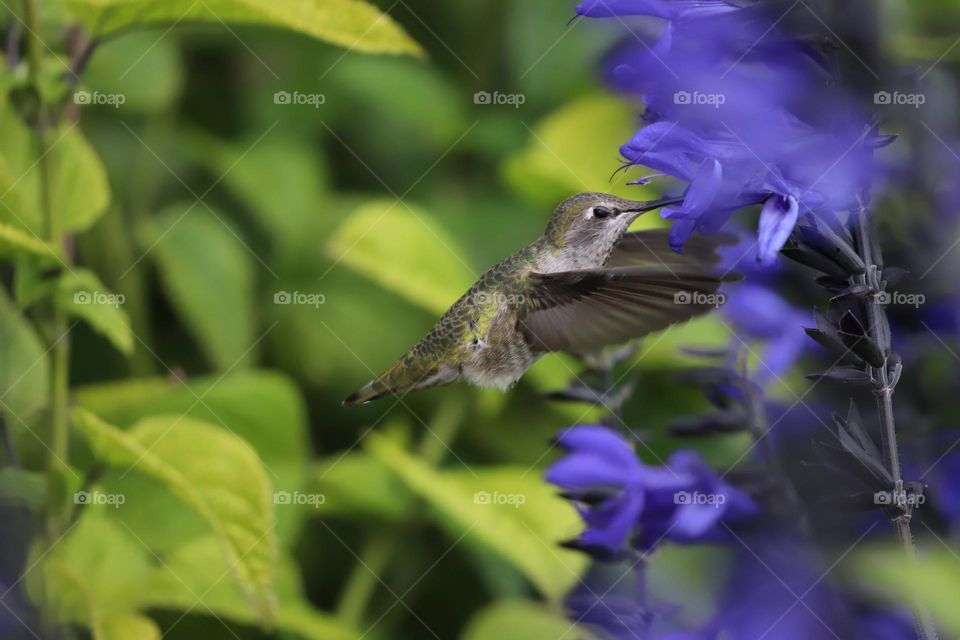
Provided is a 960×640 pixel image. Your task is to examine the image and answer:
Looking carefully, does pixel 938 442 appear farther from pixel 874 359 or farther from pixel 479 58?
pixel 479 58

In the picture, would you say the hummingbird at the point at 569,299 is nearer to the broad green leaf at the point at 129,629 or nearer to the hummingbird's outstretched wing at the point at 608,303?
the hummingbird's outstretched wing at the point at 608,303

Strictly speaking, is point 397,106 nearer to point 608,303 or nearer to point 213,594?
point 213,594

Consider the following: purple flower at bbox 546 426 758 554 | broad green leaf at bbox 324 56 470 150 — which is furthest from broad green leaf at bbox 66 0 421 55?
broad green leaf at bbox 324 56 470 150

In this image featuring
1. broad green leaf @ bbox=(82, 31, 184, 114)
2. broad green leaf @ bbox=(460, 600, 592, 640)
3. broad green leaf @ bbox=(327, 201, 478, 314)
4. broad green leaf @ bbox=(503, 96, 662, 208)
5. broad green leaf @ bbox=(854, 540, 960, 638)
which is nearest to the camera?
broad green leaf @ bbox=(854, 540, 960, 638)

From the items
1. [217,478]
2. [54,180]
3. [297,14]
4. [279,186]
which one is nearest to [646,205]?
[297,14]

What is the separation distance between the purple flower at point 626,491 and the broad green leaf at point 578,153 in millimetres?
760

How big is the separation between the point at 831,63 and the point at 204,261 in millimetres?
1301

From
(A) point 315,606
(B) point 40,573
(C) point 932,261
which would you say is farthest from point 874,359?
(A) point 315,606

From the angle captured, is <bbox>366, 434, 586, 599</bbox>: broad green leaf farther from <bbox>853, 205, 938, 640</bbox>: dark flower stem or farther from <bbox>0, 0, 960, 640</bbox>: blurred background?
<bbox>853, 205, 938, 640</bbox>: dark flower stem

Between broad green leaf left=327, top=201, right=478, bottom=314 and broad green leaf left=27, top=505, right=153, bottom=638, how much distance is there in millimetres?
504

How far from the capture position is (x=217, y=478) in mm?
1172

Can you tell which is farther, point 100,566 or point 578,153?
point 578,153

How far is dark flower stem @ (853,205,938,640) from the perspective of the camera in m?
0.76

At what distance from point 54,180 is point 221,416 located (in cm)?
55
